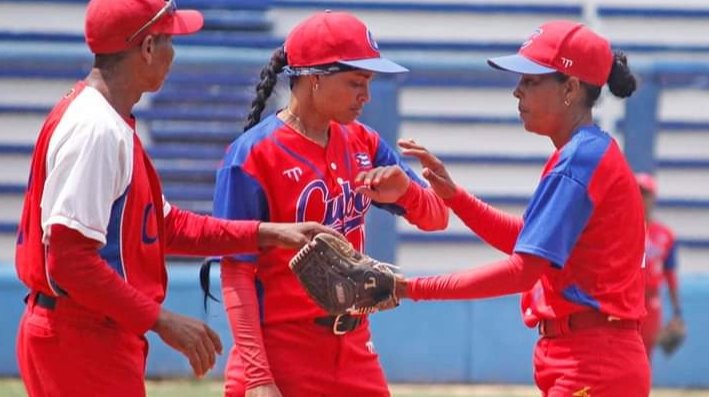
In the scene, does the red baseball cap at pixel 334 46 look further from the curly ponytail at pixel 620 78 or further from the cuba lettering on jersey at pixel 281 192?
the curly ponytail at pixel 620 78

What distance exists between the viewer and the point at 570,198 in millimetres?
4312

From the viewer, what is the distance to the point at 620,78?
15.4 feet

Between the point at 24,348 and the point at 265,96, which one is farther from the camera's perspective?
the point at 265,96

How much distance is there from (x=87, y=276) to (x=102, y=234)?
0.12m

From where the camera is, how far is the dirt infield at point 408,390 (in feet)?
27.9

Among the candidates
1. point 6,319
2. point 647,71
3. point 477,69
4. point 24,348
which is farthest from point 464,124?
point 24,348

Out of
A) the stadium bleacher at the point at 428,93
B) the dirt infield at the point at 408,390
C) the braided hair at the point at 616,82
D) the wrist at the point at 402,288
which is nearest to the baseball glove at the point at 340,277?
the wrist at the point at 402,288

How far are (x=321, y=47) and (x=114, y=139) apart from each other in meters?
0.85

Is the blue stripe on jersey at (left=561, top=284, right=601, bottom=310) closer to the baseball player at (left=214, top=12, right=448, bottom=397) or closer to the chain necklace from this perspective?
the baseball player at (left=214, top=12, right=448, bottom=397)

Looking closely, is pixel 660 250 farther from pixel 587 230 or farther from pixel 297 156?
pixel 297 156

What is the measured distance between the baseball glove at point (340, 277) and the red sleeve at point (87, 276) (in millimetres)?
546

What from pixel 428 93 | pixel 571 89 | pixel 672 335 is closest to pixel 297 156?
pixel 571 89

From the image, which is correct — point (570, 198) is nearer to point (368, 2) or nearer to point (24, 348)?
point (24, 348)

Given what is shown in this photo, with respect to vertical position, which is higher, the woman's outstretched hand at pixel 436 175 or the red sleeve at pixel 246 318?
the woman's outstretched hand at pixel 436 175
